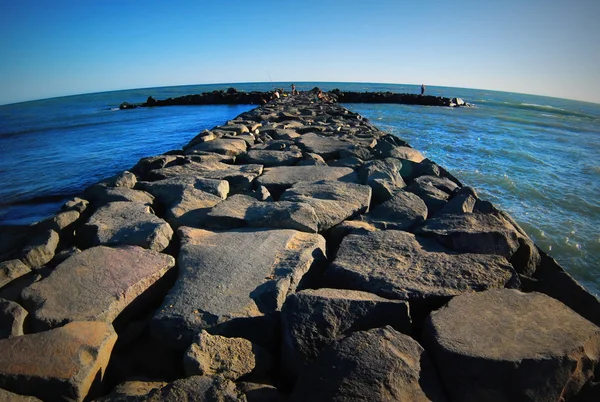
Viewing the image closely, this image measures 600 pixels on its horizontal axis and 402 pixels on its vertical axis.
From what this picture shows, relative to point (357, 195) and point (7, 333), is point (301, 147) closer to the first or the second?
point (357, 195)

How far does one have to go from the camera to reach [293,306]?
1.42 meters

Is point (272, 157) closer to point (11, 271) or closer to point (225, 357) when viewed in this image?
point (11, 271)

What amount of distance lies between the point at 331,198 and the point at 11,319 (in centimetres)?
192

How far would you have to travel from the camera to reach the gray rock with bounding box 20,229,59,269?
6.86 feet

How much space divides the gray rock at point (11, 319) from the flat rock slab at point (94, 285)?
0.05m

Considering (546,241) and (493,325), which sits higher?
(493,325)

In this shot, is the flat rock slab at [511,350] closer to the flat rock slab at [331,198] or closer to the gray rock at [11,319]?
the flat rock slab at [331,198]

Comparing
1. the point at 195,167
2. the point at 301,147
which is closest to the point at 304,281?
the point at 195,167

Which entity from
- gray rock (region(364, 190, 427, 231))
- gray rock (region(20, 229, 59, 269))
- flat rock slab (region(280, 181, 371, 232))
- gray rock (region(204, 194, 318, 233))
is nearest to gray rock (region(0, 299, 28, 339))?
gray rock (region(20, 229, 59, 269))

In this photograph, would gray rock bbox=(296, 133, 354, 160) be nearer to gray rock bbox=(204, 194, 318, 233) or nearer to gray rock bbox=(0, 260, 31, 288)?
gray rock bbox=(204, 194, 318, 233)

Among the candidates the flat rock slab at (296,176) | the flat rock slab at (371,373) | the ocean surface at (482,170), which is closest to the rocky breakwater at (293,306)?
the flat rock slab at (371,373)

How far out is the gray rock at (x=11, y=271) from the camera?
195cm

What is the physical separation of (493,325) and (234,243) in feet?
4.41

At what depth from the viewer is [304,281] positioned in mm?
1780
